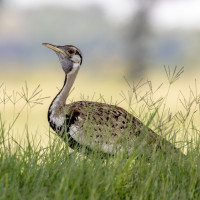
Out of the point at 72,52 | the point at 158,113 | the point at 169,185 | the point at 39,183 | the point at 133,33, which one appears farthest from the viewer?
the point at 133,33

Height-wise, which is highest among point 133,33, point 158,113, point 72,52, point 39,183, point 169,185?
point 133,33

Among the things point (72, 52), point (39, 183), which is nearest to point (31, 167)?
point (39, 183)

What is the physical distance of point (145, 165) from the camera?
393 centimetres

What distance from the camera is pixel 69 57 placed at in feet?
19.2

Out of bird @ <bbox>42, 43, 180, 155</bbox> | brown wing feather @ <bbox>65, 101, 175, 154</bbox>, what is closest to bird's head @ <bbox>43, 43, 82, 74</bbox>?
bird @ <bbox>42, 43, 180, 155</bbox>

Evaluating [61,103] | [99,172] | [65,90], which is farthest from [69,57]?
[99,172]

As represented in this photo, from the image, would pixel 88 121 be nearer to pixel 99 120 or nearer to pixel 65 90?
pixel 99 120

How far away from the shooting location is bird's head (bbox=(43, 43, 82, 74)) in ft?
19.1

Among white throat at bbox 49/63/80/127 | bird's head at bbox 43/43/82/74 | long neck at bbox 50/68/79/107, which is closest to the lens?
white throat at bbox 49/63/80/127

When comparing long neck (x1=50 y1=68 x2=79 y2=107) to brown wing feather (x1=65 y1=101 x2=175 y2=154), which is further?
long neck (x1=50 y1=68 x2=79 y2=107)

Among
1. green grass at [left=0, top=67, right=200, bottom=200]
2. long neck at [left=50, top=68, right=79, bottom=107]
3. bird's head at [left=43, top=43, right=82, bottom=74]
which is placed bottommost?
green grass at [left=0, top=67, right=200, bottom=200]

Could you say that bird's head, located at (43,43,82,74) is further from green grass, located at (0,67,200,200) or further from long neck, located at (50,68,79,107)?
green grass, located at (0,67,200,200)

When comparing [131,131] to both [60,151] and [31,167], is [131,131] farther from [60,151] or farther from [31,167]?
[31,167]

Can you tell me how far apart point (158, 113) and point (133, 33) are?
16974 millimetres
